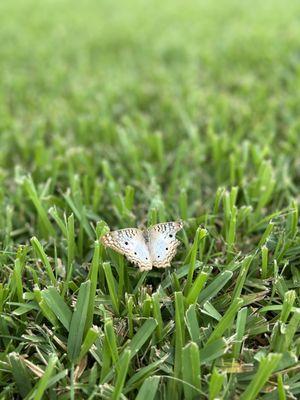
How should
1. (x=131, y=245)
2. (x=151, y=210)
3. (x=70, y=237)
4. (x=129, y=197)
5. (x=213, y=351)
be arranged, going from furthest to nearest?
(x=129, y=197)
(x=151, y=210)
(x=70, y=237)
(x=131, y=245)
(x=213, y=351)

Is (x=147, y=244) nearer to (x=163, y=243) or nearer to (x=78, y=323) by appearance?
(x=163, y=243)

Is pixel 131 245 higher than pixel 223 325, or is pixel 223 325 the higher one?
pixel 131 245

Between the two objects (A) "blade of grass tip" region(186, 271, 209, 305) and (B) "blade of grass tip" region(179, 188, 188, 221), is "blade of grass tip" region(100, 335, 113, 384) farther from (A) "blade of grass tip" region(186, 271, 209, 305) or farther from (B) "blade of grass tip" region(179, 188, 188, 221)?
(B) "blade of grass tip" region(179, 188, 188, 221)

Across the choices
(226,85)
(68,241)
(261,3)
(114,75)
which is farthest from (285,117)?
(261,3)

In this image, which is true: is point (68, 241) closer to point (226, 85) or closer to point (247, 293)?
point (247, 293)

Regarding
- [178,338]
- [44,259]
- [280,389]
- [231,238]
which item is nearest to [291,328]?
[280,389]

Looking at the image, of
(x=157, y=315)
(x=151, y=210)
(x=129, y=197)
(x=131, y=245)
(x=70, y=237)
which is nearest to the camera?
(x=157, y=315)
